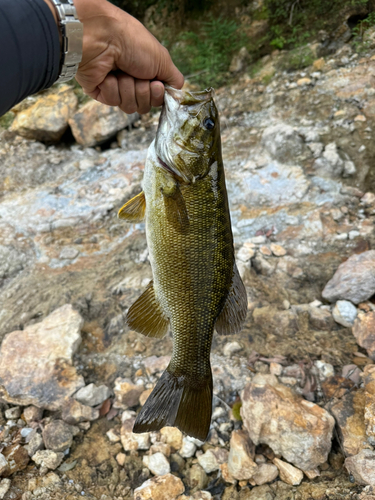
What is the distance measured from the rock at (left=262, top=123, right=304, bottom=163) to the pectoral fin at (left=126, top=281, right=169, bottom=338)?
348 centimetres

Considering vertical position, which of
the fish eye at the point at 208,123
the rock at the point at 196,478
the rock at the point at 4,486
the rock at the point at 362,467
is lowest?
the rock at the point at 196,478

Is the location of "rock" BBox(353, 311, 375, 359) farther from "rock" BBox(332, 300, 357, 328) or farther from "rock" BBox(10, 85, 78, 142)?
"rock" BBox(10, 85, 78, 142)

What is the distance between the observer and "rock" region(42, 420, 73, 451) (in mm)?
2334

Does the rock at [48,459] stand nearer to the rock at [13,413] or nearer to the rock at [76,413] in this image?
the rock at [76,413]

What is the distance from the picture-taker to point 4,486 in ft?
6.93

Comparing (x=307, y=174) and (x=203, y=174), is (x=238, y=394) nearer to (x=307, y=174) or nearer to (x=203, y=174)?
(x=203, y=174)

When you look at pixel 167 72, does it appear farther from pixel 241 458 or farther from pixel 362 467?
pixel 362 467

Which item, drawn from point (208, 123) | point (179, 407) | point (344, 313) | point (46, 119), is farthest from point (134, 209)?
point (46, 119)

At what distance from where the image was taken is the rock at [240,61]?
680cm

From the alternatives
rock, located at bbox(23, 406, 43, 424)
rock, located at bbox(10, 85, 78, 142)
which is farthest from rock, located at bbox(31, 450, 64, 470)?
rock, located at bbox(10, 85, 78, 142)

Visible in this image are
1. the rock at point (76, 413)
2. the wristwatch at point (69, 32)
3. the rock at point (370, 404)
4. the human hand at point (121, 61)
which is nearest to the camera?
the wristwatch at point (69, 32)

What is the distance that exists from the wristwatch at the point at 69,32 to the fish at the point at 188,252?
512 millimetres

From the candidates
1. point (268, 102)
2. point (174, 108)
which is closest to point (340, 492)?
point (174, 108)

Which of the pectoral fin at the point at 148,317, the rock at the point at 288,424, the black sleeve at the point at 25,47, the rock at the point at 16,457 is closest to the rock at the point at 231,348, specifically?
the rock at the point at 288,424
